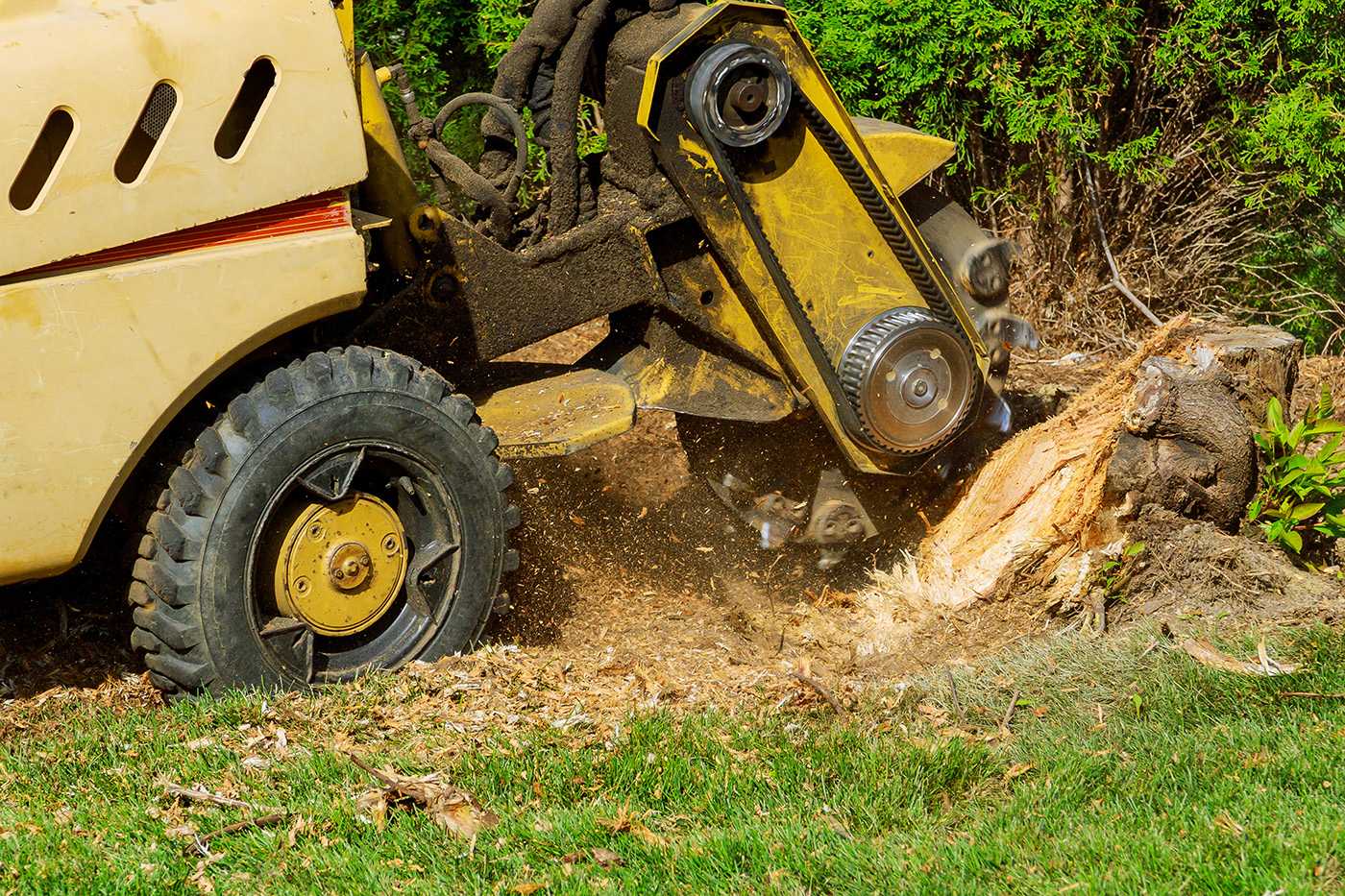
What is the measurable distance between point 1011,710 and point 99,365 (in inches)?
100

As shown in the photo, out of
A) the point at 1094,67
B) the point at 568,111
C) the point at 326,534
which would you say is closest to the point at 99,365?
the point at 326,534

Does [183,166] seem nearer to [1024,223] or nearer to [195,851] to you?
[195,851]

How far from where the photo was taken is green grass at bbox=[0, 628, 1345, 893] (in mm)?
3152

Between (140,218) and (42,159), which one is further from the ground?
(42,159)

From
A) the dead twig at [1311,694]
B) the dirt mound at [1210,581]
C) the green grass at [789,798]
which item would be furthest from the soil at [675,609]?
the dead twig at [1311,694]

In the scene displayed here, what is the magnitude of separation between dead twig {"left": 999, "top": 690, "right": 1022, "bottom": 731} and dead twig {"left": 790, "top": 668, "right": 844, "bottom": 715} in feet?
1.44

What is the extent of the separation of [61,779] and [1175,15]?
218 inches

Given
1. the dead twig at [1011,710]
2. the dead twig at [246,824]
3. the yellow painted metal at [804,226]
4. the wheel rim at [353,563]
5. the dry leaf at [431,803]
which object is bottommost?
the dead twig at [1011,710]

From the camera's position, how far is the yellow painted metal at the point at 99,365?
11.8 ft

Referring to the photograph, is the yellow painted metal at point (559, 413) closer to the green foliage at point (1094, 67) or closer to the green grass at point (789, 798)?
the green grass at point (789, 798)

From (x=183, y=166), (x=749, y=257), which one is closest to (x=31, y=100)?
(x=183, y=166)

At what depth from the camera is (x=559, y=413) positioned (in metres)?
4.69

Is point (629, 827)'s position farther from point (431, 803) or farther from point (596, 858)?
point (431, 803)

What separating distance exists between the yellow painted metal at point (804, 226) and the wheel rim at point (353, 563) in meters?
1.21
